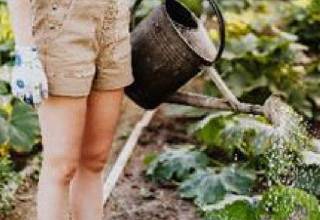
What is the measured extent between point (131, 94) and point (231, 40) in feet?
5.26

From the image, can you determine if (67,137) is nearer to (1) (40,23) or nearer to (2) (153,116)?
(1) (40,23)

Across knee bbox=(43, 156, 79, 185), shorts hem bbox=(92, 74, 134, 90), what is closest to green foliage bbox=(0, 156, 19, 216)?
knee bbox=(43, 156, 79, 185)

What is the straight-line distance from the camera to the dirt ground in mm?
3844

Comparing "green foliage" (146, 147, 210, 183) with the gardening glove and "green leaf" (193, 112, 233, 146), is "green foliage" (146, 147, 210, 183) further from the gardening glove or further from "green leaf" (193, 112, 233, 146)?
the gardening glove

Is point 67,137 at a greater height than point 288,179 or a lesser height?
greater

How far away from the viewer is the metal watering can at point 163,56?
3.30 meters

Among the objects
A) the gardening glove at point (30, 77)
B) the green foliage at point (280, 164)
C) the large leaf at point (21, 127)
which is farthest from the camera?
the large leaf at point (21, 127)

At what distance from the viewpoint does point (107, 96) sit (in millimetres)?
2918

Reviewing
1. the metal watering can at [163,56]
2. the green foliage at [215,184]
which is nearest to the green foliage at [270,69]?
the green foliage at [215,184]

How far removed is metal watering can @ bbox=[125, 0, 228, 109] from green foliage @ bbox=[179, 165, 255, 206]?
60 centimetres

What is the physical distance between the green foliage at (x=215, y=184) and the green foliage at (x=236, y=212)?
0.50m

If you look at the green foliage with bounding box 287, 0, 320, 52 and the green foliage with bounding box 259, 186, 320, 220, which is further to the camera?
the green foliage with bounding box 287, 0, 320, 52

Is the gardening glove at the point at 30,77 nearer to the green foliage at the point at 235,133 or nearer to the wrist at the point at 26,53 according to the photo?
the wrist at the point at 26,53

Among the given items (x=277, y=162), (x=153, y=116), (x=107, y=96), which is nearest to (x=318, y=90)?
(x=153, y=116)
